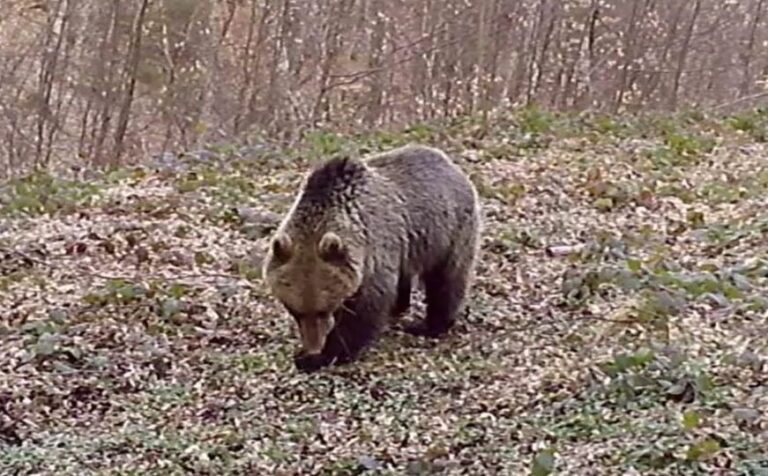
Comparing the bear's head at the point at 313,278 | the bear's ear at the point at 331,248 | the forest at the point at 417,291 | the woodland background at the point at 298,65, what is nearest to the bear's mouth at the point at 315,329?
the bear's head at the point at 313,278

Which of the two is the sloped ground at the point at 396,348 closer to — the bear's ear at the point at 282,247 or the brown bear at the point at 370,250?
the brown bear at the point at 370,250

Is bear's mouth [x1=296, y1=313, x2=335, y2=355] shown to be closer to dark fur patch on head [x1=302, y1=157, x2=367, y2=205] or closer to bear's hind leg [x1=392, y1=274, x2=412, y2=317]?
dark fur patch on head [x1=302, y1=157, x2=367, y2=205]

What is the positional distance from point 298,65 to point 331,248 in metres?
10.4

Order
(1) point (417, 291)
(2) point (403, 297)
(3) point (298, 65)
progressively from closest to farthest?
(2) point (403, 297)
(1) point (417, 291)
(3) point (298, 65)

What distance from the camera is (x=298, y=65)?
16.6 m

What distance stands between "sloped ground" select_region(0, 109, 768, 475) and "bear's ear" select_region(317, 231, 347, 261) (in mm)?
604

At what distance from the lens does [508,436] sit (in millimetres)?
5668

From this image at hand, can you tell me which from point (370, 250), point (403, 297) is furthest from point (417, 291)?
point (370, 250)

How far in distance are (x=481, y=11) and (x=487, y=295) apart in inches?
303

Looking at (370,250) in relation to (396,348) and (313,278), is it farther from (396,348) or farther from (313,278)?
(396,348)

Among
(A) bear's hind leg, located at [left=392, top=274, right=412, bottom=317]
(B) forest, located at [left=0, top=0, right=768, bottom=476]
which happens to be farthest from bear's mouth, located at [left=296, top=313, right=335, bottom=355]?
(A) bear's hind leg, located at [left=392, top=274, right=412, bottom=317]

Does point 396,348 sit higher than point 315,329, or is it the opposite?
point 315,329

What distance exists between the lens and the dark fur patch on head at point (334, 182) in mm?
6738

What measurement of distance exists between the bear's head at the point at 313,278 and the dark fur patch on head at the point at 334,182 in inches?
10.7
